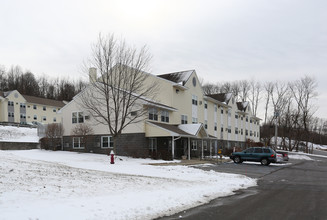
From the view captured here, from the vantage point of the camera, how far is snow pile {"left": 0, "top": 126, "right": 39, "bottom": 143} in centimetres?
4472

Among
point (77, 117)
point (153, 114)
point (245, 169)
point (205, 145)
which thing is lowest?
point (245, 169)

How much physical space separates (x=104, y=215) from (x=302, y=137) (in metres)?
78.4

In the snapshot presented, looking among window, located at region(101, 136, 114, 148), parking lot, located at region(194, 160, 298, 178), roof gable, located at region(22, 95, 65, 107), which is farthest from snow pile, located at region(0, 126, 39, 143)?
parking lot, located at region(194, 160, 298, 178)

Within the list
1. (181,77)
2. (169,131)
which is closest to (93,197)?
(169,131)

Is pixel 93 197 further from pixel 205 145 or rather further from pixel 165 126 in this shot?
pixel 205 145

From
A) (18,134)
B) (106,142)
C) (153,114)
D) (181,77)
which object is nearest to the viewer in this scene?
(153,114)

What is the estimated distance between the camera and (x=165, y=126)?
3180 cm

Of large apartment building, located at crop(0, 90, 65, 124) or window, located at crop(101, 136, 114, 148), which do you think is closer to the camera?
window, located at crop(101, 136, 114, 148)

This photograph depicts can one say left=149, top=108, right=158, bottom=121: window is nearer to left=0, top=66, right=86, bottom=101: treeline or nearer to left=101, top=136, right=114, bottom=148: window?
left=101, top=136, right=114, bottom=148: window

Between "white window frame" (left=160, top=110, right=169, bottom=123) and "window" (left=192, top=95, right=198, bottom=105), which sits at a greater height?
"window" (left=192, top=95, right=198, bottom=105)

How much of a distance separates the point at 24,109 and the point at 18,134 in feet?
69.3

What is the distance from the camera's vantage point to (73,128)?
3553 centimetres

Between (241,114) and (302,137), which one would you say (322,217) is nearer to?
(241,114)

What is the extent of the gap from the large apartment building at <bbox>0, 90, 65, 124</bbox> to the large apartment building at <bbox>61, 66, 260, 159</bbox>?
2924cm
